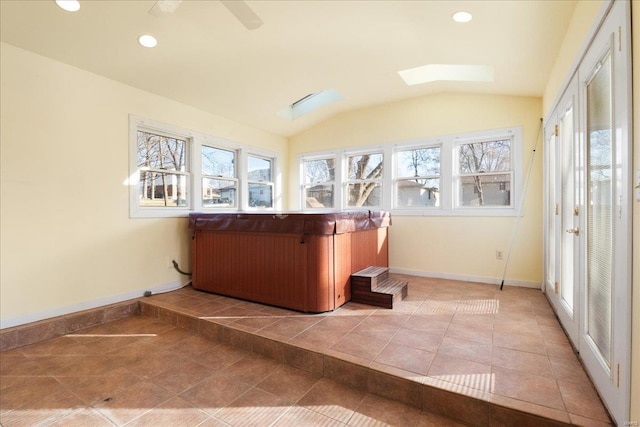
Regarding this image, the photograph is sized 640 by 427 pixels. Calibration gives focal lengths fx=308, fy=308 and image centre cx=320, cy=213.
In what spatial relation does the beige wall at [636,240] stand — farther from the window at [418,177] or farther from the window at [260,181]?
the window at [260,181]

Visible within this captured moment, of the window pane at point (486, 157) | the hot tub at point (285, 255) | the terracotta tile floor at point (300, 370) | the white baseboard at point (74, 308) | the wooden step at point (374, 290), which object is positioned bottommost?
the terracotta tile floor at point (300, 370)

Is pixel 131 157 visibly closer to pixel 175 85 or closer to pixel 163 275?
pixel 175 85

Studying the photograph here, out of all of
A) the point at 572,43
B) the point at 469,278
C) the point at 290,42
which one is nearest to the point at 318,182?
the point at 290,42

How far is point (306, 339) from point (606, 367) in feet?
5.97

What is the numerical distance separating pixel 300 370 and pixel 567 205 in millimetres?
2563

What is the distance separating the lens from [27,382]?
215 cm

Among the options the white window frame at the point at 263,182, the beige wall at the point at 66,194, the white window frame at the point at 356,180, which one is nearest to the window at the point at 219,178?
the white window frame at the point at 263,182

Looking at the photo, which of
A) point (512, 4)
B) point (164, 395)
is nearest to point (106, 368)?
point (164, 395)

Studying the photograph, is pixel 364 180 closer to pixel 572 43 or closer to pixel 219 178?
pixel 219 178

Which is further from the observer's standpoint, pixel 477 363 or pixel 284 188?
pixel 284 188

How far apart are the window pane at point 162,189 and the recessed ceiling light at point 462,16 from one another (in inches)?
143

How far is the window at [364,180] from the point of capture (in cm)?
511

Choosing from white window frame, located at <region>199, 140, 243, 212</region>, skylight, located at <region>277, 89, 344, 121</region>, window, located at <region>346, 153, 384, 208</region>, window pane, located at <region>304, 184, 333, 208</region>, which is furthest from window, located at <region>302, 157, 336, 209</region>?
white window frame, located at <region>199, 140, 243, 212</region>

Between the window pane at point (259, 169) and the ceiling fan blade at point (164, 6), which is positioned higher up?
the ceiling fan blade at point (164, 6)
